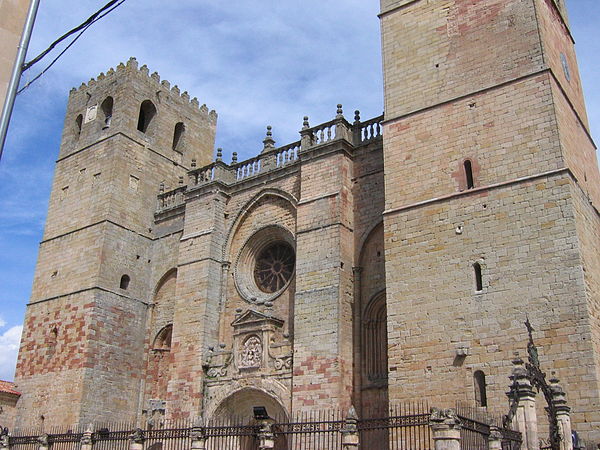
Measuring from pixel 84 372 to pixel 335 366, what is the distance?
6.70 m

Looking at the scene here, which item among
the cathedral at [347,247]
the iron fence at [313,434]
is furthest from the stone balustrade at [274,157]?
the iron fence at [313,434]

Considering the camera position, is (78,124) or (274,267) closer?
(274,267)

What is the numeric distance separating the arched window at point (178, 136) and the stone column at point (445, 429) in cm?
1498

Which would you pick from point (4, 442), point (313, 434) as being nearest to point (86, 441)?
point (4, 442)

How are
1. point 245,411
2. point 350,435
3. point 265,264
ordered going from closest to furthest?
1. point 350,435
2. point 245,411
3. point 265,264

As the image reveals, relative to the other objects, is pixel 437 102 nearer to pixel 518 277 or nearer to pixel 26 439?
pixel 518 277

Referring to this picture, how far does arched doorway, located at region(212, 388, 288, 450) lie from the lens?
14.3 metres

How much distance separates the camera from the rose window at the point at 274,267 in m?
Answer: 16.1

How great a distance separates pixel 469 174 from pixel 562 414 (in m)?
4.54

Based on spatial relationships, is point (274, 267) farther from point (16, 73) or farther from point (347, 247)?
point (16, 73)

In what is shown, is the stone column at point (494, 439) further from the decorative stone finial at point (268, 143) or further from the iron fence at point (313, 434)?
the decorative stone finial at point (268, 143)

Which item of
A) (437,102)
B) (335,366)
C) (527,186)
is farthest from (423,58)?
(335,366)

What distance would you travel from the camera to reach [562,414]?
925cm

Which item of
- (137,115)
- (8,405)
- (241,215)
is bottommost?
(8,405)
